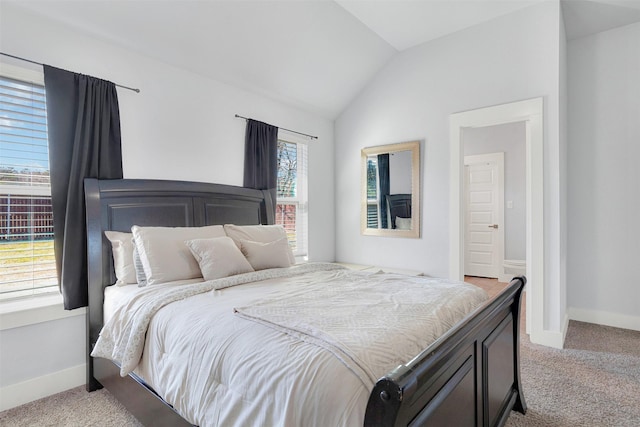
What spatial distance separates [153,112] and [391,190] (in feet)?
9.08

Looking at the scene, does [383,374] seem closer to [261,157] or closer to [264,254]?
[264,254]

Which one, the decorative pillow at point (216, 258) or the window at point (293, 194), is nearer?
the decorative pillow at point (216, 258)

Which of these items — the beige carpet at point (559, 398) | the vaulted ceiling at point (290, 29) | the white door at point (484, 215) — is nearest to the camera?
the beige carpet at point (559, 398)

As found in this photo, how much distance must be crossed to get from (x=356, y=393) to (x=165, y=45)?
9.84 feet

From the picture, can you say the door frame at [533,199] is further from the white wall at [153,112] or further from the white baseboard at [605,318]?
the white wall at [153,112]

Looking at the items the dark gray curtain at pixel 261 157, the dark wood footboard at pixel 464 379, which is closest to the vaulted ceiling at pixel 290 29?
the dark gray curtain at pixel 261 157

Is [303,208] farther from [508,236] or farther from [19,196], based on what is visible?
[508,236]

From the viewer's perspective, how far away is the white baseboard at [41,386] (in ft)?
7.01

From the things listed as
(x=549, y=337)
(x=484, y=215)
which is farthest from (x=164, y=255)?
(x=484, y=215)

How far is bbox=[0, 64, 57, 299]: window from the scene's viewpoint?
87.9 inches

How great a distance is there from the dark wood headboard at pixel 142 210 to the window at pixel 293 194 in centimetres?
64

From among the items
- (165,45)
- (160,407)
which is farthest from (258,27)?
(160,407)

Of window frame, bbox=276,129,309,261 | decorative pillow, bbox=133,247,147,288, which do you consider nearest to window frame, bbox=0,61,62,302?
decorative pillow, bbox=133,247,147,288

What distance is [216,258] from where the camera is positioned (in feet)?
7.75
